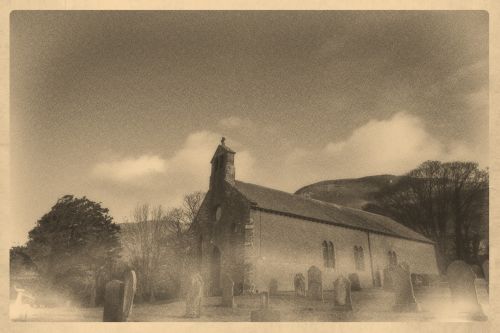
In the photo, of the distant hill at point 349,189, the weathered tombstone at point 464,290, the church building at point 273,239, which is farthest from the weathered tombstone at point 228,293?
the weathered tombstone at point 464,290

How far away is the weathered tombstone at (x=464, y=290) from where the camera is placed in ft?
30.4

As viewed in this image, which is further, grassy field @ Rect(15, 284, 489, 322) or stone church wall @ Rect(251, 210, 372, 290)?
stone church wall @ Rect(251, 210, 372, 290)

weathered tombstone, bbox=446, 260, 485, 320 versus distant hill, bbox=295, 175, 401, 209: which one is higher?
distant hill, bbox=295, 175, 401, 209

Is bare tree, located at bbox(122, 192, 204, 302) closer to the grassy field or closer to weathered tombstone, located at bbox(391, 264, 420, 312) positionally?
the grassy field

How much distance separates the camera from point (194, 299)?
9719 mm

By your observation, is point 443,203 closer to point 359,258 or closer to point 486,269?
point 486,269

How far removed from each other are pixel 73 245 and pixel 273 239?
7.67m

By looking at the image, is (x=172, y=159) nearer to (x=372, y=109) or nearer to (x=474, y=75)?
(x=372, y=109)

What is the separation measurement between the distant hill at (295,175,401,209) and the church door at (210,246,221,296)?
4.44 meters

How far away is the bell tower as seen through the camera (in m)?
13.2

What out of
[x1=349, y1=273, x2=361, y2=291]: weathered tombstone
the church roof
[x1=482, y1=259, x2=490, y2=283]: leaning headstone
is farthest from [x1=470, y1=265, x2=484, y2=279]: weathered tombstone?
the church roof

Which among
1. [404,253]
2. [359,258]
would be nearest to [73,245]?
[359,258]

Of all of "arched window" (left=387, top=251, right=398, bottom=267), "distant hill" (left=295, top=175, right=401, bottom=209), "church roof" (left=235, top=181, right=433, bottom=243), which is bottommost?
"arched window" (left=387, top=251, right=398, bottom=267)

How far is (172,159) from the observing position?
37.4 feet
